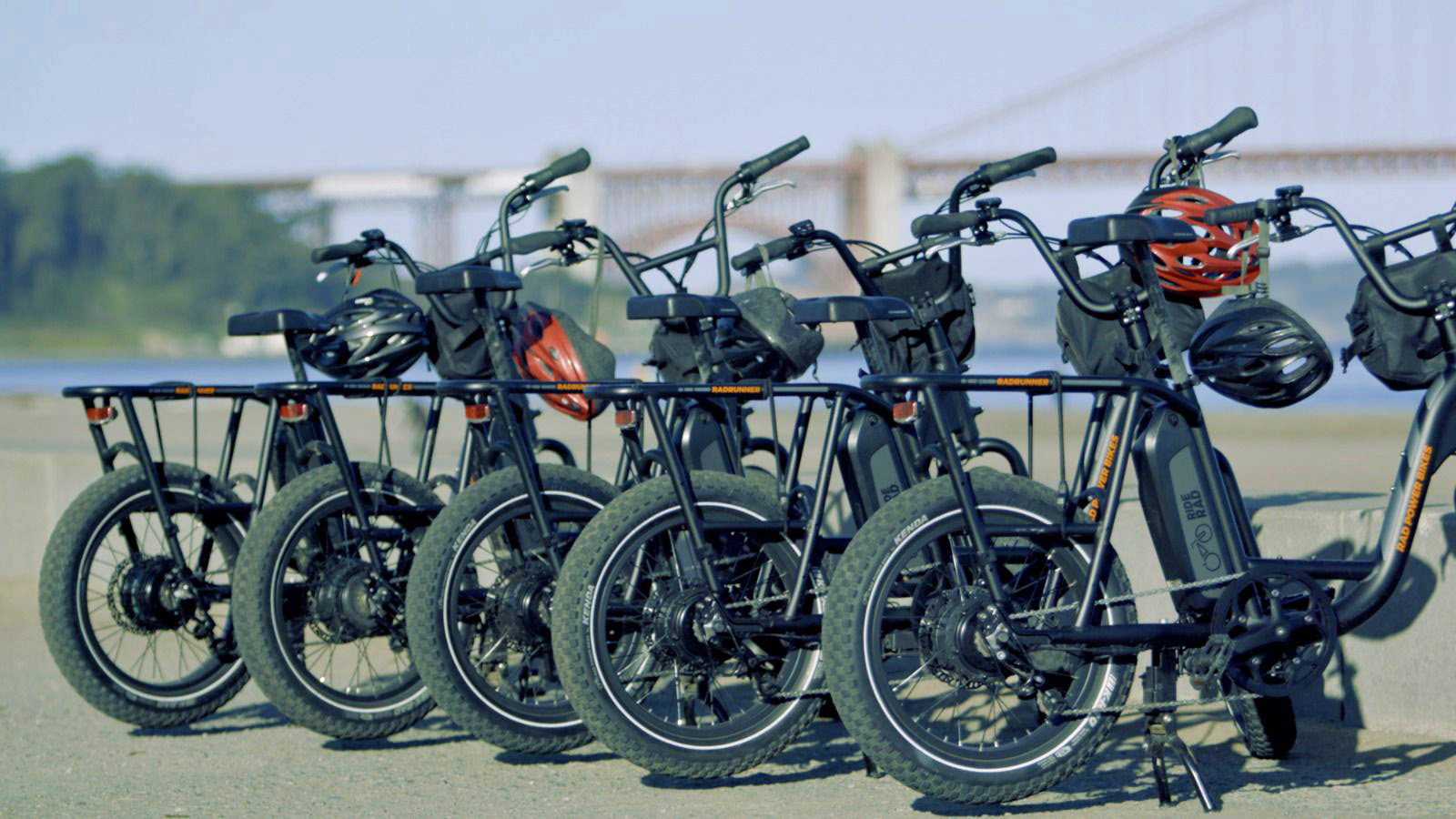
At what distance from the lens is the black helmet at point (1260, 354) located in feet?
12.6

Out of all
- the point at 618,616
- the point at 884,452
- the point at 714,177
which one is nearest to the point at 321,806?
the point at 618,616

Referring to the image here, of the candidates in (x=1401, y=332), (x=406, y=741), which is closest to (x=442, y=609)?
(x=406, y=741)

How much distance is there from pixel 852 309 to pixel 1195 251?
0.70m

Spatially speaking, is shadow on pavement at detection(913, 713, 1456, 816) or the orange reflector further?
the orange reflector

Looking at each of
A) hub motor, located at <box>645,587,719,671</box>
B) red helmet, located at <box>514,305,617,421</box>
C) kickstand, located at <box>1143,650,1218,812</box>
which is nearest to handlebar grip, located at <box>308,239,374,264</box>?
red helmet, located at <box>514,305,617,421</box>

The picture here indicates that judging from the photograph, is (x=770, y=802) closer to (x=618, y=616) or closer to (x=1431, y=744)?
(x=618, y=616)

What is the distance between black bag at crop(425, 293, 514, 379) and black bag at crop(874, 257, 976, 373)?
975 millimetres

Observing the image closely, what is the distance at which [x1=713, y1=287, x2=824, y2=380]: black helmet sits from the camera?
14.9 ft

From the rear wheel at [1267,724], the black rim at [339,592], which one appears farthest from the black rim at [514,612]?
the rear wheel at [1267,724]

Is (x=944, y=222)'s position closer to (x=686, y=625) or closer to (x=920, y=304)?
(x=920, y=304)

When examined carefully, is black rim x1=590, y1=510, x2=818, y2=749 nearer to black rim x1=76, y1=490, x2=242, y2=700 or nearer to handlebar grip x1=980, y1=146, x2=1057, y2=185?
handlebar grip x1=980, y1=146, x2=1057, y2=185

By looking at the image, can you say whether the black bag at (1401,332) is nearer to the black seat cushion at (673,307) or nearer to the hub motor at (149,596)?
the black seat cushion at (673,307)

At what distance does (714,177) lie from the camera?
4872 centimetres

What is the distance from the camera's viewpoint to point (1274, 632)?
12.0ft
